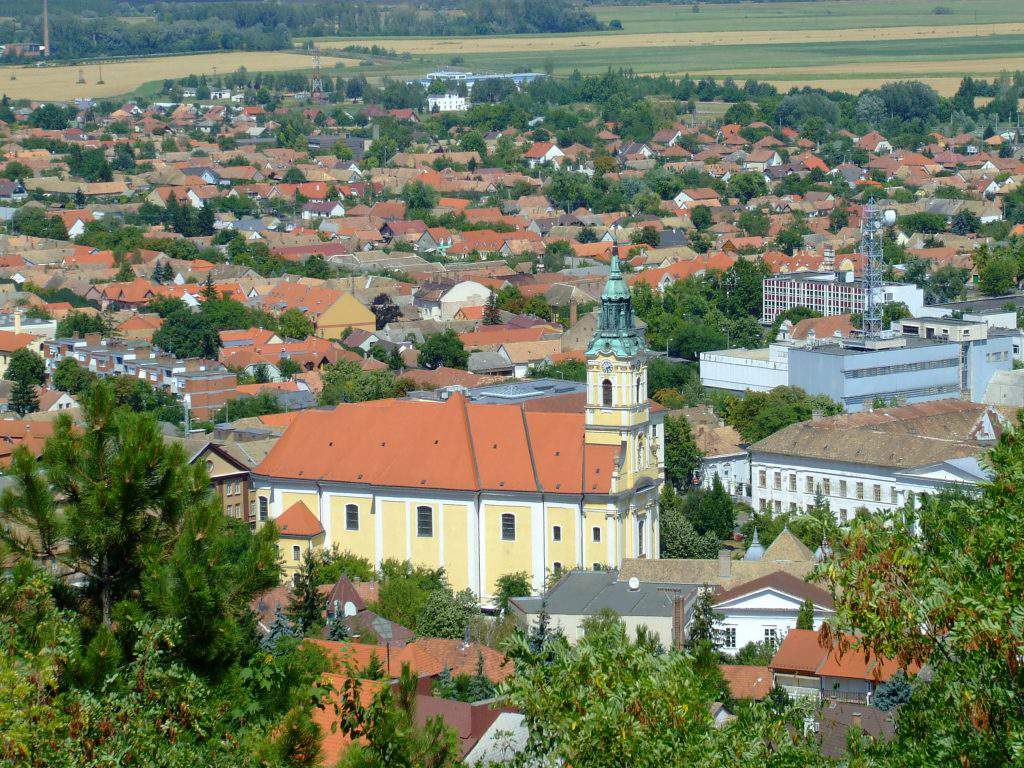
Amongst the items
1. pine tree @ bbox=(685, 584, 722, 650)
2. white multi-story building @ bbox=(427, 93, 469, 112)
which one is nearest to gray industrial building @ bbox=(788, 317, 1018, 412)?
pine tree @ bbox=(685, 584, 722, 650)

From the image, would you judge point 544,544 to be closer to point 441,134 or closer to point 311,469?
point 311,469

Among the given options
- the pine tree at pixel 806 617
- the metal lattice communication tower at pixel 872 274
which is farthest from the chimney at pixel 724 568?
the metal lattice communication tower at pixel 872 274

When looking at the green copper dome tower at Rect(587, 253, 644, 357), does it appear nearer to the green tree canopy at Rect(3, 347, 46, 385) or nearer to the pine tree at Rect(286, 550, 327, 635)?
the pine tree at Rect(286, 550, 327, 635)

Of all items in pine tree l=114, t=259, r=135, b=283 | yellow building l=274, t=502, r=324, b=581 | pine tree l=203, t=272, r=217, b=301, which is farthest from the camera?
pine tree l=114, t=259, r=135, b=283

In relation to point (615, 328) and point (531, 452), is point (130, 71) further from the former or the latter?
point (615, 328)

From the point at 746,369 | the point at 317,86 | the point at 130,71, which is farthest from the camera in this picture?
the point at 130,71

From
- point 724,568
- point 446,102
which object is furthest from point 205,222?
point 724,568

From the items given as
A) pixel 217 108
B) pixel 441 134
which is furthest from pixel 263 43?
pixel 441 134
